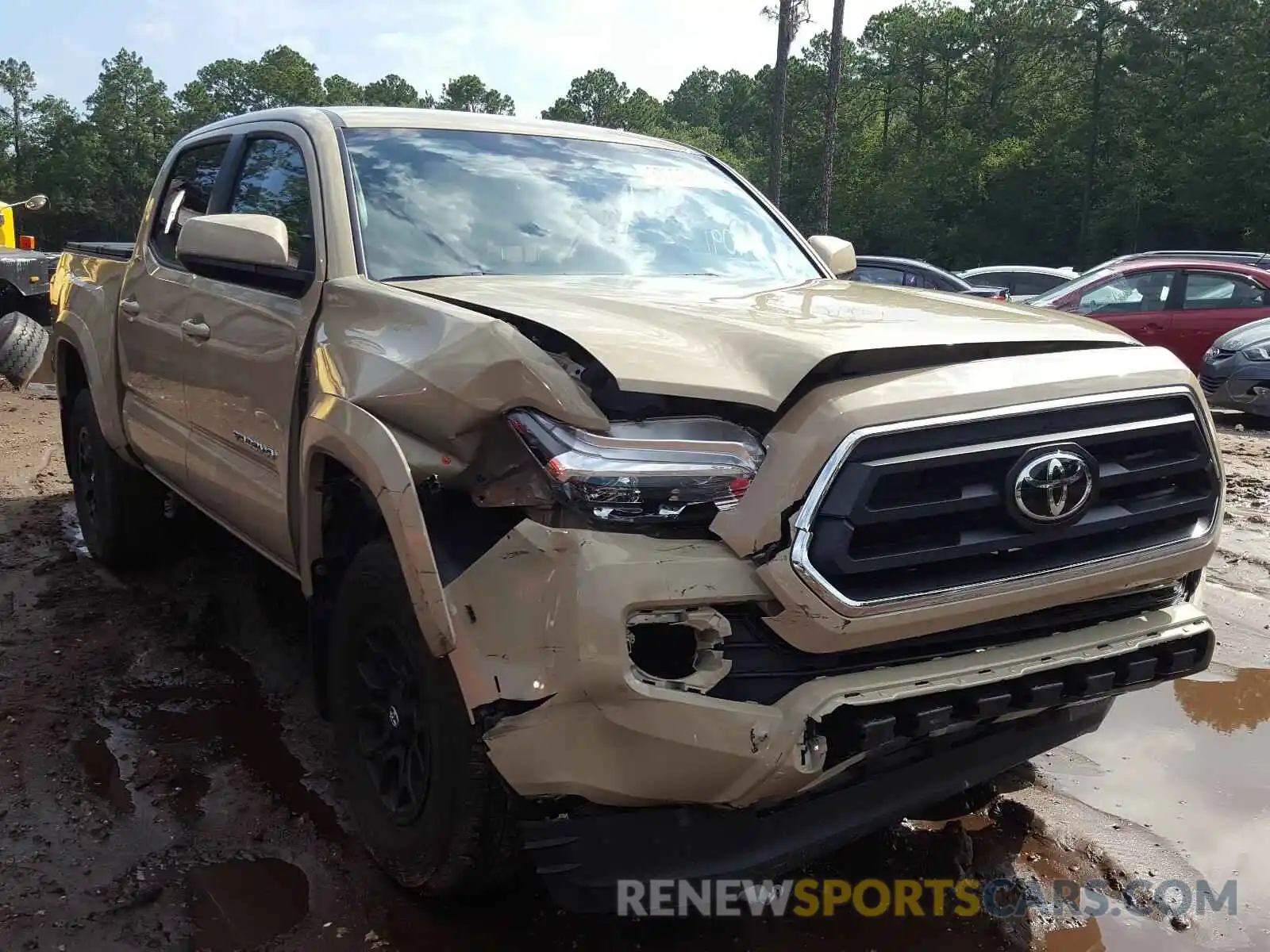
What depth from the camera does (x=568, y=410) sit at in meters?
2.05

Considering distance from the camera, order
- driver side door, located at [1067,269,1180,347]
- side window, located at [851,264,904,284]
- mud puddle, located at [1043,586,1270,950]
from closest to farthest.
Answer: mud puddle, located at [1043,586,1270,950] → driver side door, located at [1067,269,1180,347] → side window, located at [851,264,904,284]

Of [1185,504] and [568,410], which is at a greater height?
[568,410]

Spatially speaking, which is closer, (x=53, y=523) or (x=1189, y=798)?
(x=1189, y=798)

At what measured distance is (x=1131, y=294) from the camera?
1192 cm

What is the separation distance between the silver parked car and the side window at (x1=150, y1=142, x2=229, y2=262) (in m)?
8.85

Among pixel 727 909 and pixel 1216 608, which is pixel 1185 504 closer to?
pixel 727 909

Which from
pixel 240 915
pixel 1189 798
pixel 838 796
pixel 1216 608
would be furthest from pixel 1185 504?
pixel 1216 608

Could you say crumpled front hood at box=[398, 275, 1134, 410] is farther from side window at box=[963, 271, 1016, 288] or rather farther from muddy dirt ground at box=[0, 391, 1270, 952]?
side window at box=[963, 271, 1016, 288]

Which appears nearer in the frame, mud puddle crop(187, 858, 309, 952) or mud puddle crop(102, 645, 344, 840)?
mud puddle crop(187, 858, 309, 952)

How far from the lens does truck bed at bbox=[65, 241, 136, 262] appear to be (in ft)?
16.7

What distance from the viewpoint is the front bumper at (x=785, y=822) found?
2.06 metres

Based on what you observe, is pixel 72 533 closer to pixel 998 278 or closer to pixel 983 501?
pixel 983 501

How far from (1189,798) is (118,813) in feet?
10.2

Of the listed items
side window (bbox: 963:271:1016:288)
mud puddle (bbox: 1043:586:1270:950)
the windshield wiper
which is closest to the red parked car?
side window (bbox: 963:271:1016:288)
